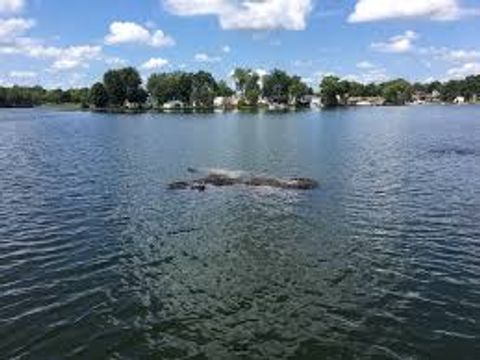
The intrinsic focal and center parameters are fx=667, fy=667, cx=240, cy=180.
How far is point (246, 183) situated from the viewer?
53781 millimetres

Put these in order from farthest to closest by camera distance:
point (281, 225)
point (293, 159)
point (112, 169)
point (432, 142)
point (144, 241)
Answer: point (432, 142), point (293, 159), point (112, 169), point (281, 225), point (144, 241)

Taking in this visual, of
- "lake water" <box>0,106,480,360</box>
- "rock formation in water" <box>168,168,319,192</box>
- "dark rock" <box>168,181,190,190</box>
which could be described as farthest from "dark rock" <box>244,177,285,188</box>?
"dark rock" <box>168,181,190,190</box>

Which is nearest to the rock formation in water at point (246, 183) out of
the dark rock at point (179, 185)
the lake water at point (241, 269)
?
the dark rock at point (179, 185)

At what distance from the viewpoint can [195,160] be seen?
77.6 meters

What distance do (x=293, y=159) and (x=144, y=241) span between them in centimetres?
4395

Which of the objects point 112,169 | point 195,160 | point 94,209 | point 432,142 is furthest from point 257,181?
point 432,142

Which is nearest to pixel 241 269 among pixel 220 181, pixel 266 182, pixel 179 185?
pixel 179 185

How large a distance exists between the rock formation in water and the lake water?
168cm

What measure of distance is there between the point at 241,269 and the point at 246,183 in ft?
84.2

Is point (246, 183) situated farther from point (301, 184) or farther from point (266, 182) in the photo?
point (301, 184)

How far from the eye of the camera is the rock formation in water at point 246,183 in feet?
169

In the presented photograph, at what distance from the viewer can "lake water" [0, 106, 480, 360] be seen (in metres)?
20.9

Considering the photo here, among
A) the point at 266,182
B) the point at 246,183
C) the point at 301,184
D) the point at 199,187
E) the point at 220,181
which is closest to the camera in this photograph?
the point at 199,187

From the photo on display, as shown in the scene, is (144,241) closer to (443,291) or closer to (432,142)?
(443,291)
